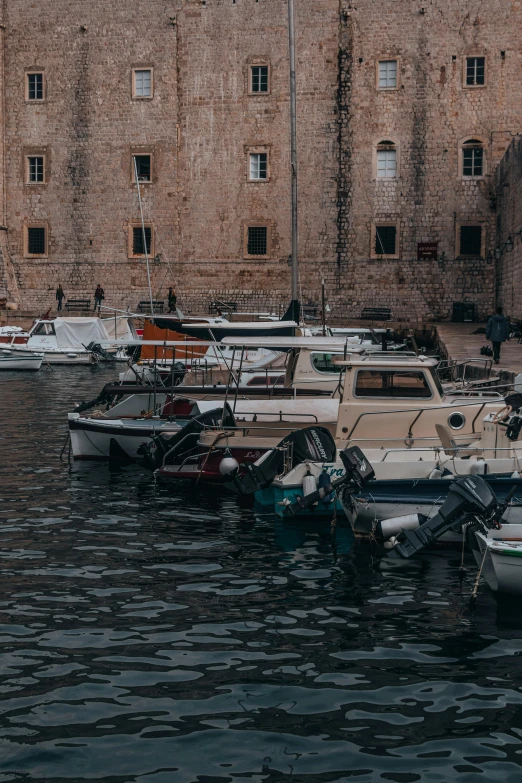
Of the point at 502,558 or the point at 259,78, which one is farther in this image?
the point at 259,78

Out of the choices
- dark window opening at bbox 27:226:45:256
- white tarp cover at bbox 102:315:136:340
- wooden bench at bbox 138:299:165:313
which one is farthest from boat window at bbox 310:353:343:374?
dark window opening at bbox 27:226:45:256

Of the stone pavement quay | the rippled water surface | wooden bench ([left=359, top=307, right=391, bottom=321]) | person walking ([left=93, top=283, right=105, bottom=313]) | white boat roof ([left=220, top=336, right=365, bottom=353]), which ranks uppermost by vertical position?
person walking ([left=93, top=283, right=105, bottom=313])

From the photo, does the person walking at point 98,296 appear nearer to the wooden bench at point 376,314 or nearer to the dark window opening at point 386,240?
the wooden bench at point 376,314

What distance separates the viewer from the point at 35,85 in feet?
146

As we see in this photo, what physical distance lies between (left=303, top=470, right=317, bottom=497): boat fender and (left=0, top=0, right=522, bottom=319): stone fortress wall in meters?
30.8

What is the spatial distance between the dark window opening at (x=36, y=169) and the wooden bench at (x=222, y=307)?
28.7 ft

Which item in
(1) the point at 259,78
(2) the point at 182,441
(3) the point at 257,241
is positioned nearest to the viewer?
(2) the point at 182,441

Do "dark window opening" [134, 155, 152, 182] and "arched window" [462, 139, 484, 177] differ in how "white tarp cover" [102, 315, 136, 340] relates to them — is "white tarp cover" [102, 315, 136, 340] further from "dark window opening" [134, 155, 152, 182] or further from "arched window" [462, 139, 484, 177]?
"arched window" [462, 139, 484, 177]

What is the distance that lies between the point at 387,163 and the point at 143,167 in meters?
9.49

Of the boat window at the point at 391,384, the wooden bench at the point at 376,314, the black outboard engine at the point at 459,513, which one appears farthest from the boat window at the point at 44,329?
the black outboard engine at the point at 459,513

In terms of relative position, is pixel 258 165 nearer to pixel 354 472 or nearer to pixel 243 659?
pixel 354 472

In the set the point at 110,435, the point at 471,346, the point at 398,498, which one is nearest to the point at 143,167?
the point at 471,346

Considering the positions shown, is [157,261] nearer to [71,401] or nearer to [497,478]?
[71,401]

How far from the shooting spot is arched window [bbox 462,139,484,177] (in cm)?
4097
